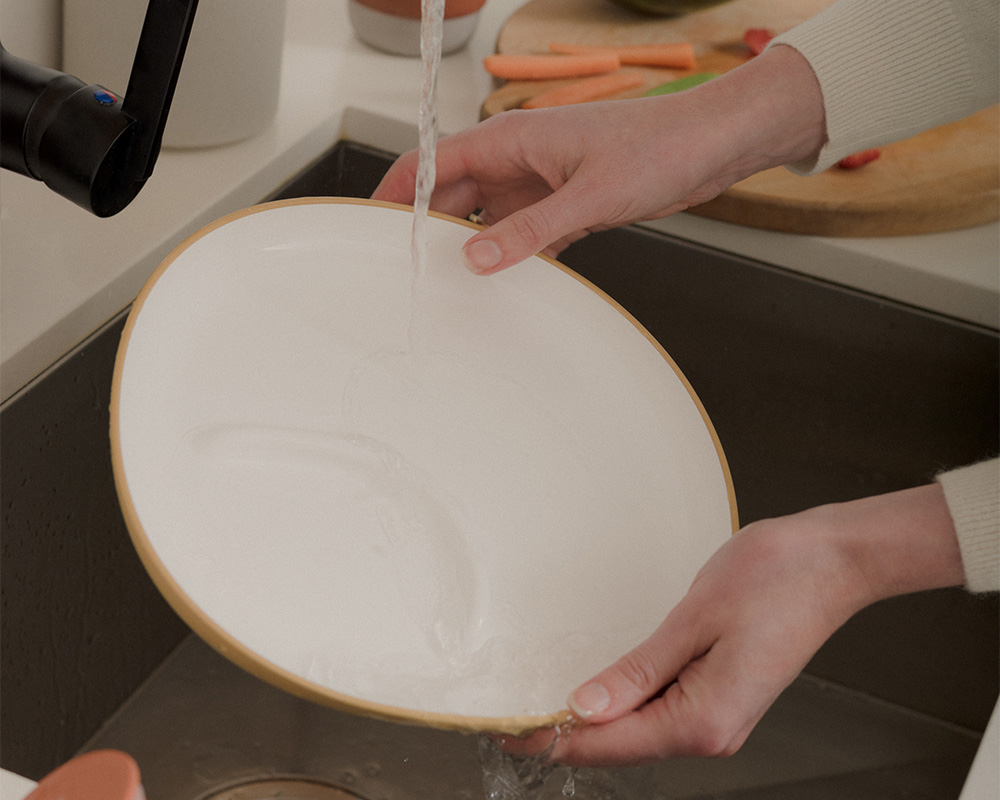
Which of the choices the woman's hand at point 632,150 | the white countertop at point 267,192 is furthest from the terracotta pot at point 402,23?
the woman's hand at point 632,150

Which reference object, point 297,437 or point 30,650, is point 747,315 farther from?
point 30,650

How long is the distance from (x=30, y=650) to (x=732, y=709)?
0.53m

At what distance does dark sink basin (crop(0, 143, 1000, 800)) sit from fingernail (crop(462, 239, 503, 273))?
0.88 ft

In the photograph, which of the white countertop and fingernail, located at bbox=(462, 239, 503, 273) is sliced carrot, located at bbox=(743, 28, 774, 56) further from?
fingernail, located at bbox=(462, 239, 503, 273)

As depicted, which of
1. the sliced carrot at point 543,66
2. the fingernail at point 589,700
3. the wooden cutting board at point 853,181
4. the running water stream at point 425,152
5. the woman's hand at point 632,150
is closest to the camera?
the fingernail at point 589,700

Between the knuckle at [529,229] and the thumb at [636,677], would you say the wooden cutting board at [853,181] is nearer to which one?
the knuckle at [529,229]

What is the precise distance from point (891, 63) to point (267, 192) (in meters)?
0.52

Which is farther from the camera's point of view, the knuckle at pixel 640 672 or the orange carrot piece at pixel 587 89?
the orange carrot piece at pixel 587 89

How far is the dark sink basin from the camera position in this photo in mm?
749

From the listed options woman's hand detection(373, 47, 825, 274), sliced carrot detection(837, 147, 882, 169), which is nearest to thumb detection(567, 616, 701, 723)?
woman's hand detection(373, 47, 825, 274)

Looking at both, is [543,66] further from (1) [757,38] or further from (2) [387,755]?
(2) [387,755]

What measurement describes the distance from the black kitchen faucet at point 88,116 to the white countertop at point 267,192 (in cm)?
12

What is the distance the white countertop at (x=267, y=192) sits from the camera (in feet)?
2.23

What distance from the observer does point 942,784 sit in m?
0.95
